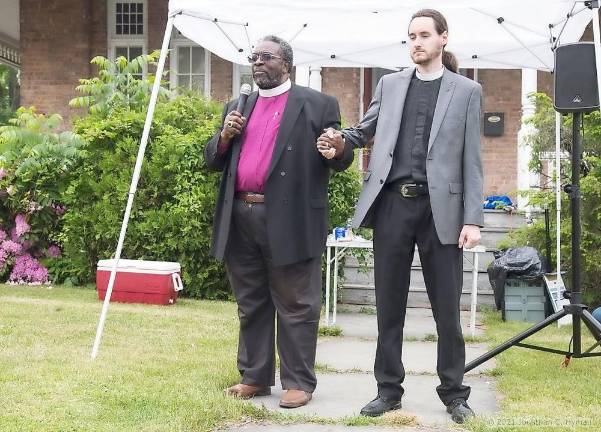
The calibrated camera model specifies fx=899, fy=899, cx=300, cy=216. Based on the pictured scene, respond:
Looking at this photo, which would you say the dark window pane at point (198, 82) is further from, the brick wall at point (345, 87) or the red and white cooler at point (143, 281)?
the red and white cooler at point (143, 281)

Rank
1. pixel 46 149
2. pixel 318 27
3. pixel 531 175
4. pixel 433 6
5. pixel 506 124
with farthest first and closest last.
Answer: pixel 506 124 < pixel 531 175 < pixel 46 149 < pixel 318 27 < pixel 433 6

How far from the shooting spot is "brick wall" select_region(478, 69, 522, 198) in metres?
15.1

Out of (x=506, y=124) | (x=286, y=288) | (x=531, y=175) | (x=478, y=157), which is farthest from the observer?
(x=506, y=124)

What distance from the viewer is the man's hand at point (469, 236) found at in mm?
4617

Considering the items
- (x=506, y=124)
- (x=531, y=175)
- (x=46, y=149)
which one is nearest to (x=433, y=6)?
(x=46, y=149)

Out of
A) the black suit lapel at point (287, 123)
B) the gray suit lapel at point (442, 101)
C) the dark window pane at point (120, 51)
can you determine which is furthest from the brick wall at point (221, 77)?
the gray suit lapel at point (442, 101)

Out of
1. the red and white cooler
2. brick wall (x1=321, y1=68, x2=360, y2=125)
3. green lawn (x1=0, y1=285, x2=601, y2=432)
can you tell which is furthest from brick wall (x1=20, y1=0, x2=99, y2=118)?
green lawn (x1=0, y1=285, x2=601, y2=432)

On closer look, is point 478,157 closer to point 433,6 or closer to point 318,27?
point 433,6

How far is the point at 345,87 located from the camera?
1551 centimetres

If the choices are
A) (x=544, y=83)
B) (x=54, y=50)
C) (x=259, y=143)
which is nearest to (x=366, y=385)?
(x=259, y=143)

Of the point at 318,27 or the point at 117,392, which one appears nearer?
the point at 117,392

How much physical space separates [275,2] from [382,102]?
1784mm

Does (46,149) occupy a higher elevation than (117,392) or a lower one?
higher

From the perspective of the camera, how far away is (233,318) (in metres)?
8.66
